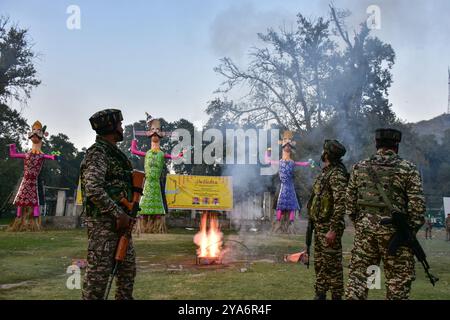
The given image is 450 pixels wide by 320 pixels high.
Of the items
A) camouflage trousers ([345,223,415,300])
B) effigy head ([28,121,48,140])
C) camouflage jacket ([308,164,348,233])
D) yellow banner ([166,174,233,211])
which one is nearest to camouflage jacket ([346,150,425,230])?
camouflage trousers ([345,223,415,300])

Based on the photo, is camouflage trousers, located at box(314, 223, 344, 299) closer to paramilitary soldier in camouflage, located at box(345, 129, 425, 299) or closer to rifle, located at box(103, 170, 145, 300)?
paramilitary soldier in camouflage, located at box(345, 129, 425, 299)

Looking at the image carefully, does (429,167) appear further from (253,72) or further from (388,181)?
(388,181)

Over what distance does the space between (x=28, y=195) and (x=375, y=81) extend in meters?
21.6

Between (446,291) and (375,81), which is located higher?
(375,81)

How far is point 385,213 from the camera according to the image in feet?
13.5

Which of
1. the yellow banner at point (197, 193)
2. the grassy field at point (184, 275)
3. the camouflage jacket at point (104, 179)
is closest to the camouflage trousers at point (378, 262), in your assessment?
the grassy field at point (184, 275)

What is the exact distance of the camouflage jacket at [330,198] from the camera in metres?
4.98

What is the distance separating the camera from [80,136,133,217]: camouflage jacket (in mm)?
3691

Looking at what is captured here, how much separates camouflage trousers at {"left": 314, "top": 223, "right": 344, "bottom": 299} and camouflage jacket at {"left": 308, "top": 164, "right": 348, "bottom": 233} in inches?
5.6

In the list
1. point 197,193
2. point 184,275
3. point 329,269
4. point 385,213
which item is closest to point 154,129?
point 197,193

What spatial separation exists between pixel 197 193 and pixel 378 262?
16.1 meters

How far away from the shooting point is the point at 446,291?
5977 millimetres
